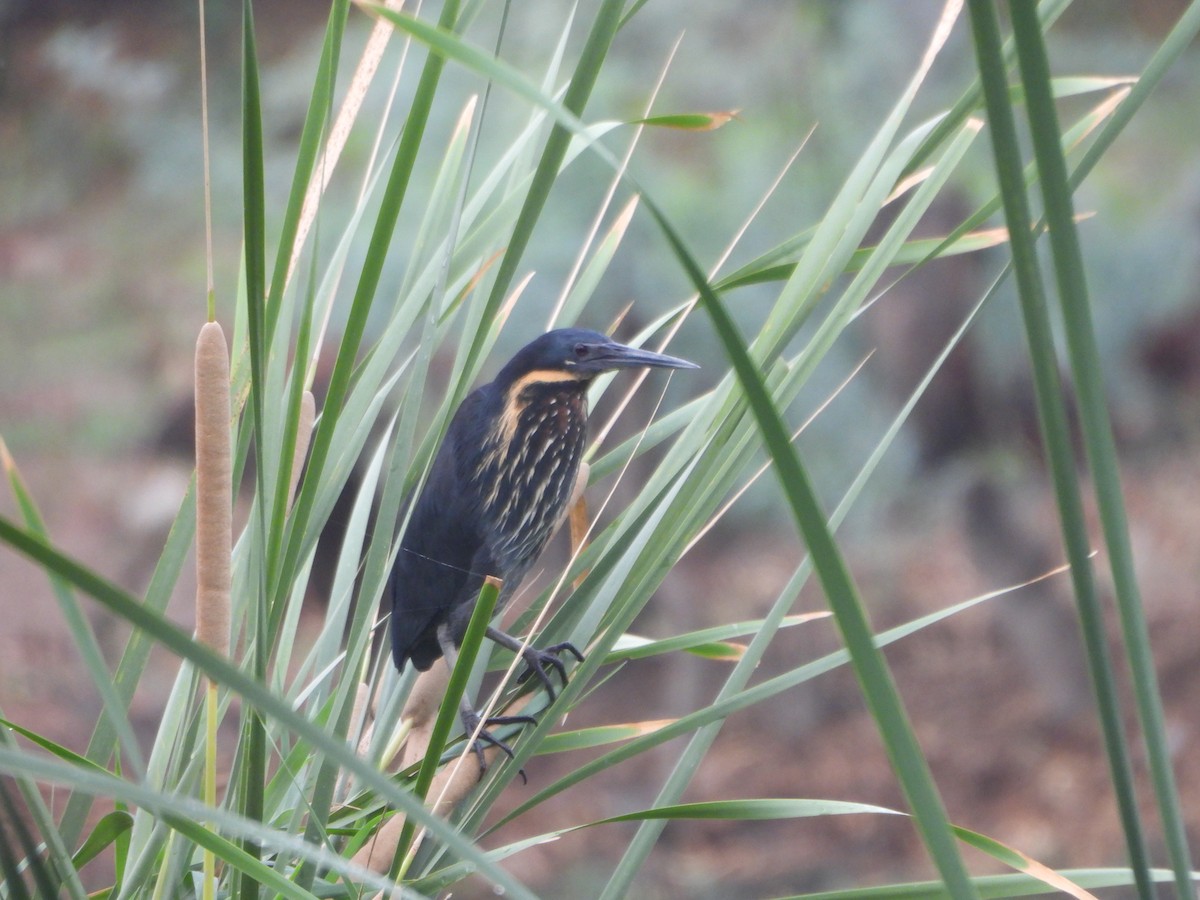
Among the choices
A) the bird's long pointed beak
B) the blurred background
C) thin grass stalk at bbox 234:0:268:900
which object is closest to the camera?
thin grass stalk at bbox 234:0:268:900

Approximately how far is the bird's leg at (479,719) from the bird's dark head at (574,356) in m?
0.25

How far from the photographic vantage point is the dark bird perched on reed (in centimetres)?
92

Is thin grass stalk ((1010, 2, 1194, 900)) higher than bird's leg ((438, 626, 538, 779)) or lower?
higher

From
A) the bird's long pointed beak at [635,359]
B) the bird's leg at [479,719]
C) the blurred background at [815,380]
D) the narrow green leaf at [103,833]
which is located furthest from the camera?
the blurred background at [815,380]

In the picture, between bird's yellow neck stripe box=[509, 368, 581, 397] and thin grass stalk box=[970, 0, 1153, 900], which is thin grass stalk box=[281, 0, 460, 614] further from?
bird's yellow neck stripe box=[509, 368, 581, 397]

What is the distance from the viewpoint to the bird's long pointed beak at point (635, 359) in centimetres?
82

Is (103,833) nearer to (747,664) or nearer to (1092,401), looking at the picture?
(747,664)

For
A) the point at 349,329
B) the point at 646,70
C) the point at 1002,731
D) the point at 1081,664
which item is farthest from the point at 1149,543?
the point at 349,329

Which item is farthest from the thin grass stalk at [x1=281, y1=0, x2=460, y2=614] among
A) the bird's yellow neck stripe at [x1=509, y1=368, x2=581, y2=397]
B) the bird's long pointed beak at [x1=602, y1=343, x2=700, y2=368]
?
the bird's yellow neck stripe at [x1=509, y1=368, x2=581, y2=397]

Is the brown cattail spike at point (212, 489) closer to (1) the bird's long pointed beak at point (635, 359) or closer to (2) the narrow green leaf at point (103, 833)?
(2) the narrow green leaf at point (103, 833)

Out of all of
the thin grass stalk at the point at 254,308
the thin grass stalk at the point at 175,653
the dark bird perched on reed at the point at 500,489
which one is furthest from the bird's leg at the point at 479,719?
the thin grass stalk at the point at 175,653

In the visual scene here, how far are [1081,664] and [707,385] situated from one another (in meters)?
1.40

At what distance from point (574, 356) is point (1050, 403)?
661 mm

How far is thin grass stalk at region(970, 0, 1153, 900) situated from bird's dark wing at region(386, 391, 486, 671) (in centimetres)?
63
